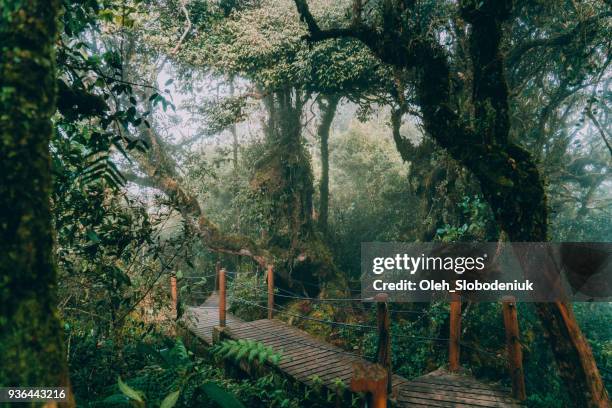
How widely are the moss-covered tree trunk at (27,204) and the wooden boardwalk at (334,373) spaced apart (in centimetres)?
373

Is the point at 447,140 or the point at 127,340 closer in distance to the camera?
the point at 447,140

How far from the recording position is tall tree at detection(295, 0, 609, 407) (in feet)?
13.4

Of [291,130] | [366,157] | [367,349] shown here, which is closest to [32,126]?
[367,349]

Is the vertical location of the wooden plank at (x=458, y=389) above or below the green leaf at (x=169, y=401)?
below

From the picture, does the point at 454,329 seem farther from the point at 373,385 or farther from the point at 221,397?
the point at 221,397

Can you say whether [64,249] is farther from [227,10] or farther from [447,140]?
[227,10]

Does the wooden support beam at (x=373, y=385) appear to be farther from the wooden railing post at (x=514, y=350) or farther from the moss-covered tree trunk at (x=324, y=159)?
the moss-covered tree trunk at (x=324, y=159)

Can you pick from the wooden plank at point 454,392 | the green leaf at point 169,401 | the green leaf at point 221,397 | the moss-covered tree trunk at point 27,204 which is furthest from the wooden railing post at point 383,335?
the moss-covered tree trunk at point 27,204

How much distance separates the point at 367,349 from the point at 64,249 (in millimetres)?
6308

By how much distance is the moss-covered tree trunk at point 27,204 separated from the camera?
1.52m

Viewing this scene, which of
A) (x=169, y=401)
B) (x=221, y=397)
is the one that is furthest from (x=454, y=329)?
(x=169, y=401)

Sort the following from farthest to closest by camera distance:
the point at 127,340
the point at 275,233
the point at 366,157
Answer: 1. the point at 366,157
2. the point at 275,233
3. the point at 127,340

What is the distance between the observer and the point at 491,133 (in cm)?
463

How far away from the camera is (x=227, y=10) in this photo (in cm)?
967
